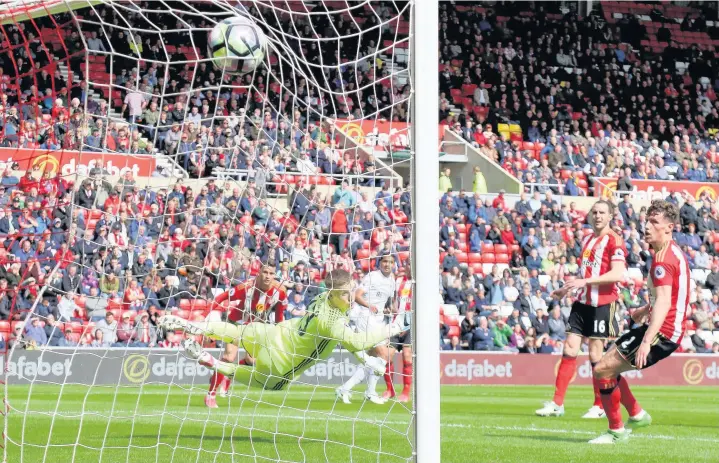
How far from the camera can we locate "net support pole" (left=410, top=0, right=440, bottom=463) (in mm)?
5363

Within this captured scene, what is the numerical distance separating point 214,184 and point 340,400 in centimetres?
289

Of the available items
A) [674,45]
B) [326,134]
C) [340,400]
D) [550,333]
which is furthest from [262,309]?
[674,45]

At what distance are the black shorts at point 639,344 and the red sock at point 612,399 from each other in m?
0.22

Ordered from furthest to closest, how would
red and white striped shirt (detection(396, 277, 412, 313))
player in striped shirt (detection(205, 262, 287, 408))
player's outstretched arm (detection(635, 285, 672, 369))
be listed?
red and white striped shirt (detection(396, 277, 412, 313)) → player in striped shirt (detection(205, 262, 287, 408)) → player's outstretched arm (detection(635, 285, 672, 369))

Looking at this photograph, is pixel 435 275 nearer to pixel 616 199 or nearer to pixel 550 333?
pixel 550 333

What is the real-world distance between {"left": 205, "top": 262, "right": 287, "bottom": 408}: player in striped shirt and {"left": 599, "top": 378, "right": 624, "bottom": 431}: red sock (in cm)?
260

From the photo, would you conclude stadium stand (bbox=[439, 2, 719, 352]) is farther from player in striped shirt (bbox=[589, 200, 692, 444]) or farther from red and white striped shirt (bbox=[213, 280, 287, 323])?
player in striped shirt (bbox=[589, 200, 692, 444])

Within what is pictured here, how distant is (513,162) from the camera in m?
24.1

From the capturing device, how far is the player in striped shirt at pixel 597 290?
939 centimetres

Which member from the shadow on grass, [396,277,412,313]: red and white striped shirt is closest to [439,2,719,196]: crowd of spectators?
[396,277,412,313]: red and white striped shirt

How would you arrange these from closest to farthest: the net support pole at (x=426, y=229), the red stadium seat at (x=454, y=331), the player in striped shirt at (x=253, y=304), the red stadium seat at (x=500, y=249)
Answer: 1. the net support pole at (x=426, y=229)
2. the player in striped shirt at (x=253, y=304)
3. the red stadium seat at (x=454, y=331)
4. the red stadium seat at (x=500, y=249)

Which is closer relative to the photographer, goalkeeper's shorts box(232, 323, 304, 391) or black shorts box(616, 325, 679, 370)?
goalkeeper's shorts box(232, 323, 304, 391)

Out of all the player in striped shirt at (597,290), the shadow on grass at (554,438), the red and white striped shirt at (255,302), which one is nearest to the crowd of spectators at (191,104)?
the red and white striped shirt at (255,302)

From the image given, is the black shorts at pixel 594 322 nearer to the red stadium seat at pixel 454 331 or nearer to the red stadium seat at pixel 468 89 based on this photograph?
the red stadium seat at pixel 454 331
